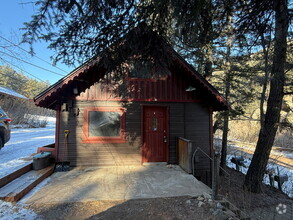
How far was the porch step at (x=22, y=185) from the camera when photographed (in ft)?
11.1

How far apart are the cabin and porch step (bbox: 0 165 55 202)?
1.06 meters

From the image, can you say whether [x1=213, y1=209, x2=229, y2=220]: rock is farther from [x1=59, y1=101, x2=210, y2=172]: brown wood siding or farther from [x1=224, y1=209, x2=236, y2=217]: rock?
[x1=59, y1=101, x2=210, y2=172]: brown wood siding

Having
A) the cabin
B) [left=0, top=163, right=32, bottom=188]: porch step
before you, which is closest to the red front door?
the cabin

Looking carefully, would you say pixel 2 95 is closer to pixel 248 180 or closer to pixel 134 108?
pixel 134 108

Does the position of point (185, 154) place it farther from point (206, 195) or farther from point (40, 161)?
point (40, 161)

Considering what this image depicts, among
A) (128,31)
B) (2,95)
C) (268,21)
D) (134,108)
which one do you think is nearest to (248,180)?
(134,108)

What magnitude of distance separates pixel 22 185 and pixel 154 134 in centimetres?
425

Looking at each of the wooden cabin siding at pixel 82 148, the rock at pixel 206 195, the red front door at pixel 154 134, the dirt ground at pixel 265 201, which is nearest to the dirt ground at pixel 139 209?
the rock at pixel 206 195

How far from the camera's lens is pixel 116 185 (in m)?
4.34

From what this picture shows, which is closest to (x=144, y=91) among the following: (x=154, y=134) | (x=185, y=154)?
(x=154, y=134)

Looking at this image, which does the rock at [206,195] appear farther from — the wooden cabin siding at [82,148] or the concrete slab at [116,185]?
the wooden cabin siding at [82,148]

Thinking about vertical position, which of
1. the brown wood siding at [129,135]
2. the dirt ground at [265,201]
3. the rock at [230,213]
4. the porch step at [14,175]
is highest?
the brown wood siding at [129,135]

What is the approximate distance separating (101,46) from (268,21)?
3.52m

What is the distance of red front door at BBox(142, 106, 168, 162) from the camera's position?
6.46 metres
